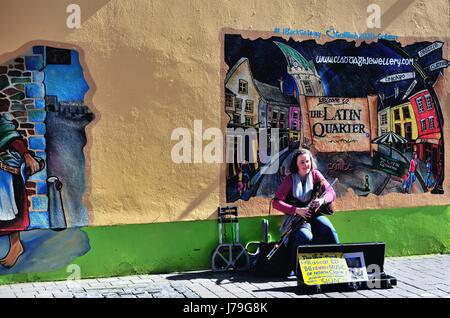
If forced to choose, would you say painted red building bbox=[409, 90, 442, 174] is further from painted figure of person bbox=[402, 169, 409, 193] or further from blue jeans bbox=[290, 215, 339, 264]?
blue jeans bbox=[290, 215, 339, 264]

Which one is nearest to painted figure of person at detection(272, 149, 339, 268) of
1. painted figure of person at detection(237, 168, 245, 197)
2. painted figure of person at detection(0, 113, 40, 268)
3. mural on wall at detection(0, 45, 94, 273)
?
painted figure of person at detection(237, 168, 245, 197)

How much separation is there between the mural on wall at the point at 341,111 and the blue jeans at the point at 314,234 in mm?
788

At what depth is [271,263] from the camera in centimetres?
674

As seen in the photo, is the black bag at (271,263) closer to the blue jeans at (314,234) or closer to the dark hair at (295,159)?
the blue jeans at (314,234)

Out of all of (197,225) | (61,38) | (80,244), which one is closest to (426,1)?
(197,225)

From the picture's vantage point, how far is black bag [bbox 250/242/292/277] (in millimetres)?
6727

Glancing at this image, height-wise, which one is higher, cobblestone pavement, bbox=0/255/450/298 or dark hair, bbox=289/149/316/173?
dark hair, bbox=289/149/316/173

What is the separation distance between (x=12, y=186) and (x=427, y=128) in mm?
5186

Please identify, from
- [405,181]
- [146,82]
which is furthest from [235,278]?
[405,181]

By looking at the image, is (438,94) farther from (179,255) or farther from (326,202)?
(179,255)

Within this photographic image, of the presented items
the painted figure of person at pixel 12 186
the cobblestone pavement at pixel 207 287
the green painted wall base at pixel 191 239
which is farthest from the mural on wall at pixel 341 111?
the painted figure of person at pixel 12 186

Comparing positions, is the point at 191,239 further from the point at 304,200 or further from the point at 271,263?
the point at 304,200

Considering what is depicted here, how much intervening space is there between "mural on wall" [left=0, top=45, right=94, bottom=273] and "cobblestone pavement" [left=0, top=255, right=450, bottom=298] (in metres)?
0.41
